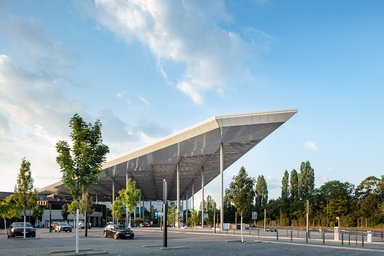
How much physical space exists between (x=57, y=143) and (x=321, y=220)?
233 ft

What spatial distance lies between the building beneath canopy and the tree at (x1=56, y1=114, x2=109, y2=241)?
630 inches

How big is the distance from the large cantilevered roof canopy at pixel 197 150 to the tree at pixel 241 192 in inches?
218

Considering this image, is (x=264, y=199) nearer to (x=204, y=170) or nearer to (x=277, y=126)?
(x=204, y=170)

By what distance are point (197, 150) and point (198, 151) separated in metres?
1.15

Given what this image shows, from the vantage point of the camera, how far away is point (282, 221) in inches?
3841

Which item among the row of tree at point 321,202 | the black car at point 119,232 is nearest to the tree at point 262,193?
the row of tree at point 321,202

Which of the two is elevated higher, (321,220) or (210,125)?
(210,125)

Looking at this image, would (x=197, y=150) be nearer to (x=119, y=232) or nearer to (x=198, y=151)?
(x=198, y=151)

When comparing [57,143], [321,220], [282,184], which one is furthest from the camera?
[282,184]

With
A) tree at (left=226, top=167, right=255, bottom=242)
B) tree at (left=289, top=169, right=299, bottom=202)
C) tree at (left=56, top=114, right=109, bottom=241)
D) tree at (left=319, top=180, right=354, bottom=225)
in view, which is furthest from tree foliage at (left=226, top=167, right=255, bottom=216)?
tree at (left=289, top=169, right=299, bottom=202)

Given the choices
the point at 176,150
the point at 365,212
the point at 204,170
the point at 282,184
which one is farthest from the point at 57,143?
the point at 282,184

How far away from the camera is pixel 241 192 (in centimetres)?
3962

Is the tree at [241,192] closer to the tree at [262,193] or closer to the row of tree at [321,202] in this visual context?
the row of tree at [321,202]

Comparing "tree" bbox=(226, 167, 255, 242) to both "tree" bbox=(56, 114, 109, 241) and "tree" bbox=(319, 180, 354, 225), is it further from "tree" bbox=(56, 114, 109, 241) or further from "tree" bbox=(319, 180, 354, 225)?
"tree" bbox=(319, 180, 354, 225)
